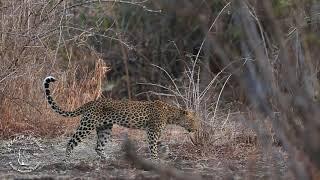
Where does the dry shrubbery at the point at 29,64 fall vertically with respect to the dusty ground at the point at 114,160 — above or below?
above

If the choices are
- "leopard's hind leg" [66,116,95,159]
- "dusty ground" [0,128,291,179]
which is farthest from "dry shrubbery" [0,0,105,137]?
"leopard's hind leg" [66,116,95,159]

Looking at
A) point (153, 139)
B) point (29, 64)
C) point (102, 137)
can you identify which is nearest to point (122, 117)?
point (153, 139)

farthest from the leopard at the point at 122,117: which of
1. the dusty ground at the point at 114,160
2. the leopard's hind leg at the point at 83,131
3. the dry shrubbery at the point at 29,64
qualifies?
the dry shrubbery at the point at 29,64

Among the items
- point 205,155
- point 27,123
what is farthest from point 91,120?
point 27,123

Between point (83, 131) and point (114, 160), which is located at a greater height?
point (83, 131)

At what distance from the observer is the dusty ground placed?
25.7 feet

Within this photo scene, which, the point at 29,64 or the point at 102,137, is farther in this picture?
the point at 29,64

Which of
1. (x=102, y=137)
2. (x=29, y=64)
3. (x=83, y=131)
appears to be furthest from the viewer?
Answer: (x=29, y=64)

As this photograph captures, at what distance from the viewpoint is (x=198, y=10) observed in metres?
2.11

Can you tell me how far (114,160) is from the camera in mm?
8391

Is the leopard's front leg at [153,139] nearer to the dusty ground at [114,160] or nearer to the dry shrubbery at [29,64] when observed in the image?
the dusty ground at [114,160]

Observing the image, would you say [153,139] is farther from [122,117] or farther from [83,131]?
[83,131]

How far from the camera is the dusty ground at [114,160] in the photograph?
7820 millimetres

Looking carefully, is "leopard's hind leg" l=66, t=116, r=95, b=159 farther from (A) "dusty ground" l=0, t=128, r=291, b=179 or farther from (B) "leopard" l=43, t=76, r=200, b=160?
(A) "dusty ground" l=0, t=128, r=291, b=179
